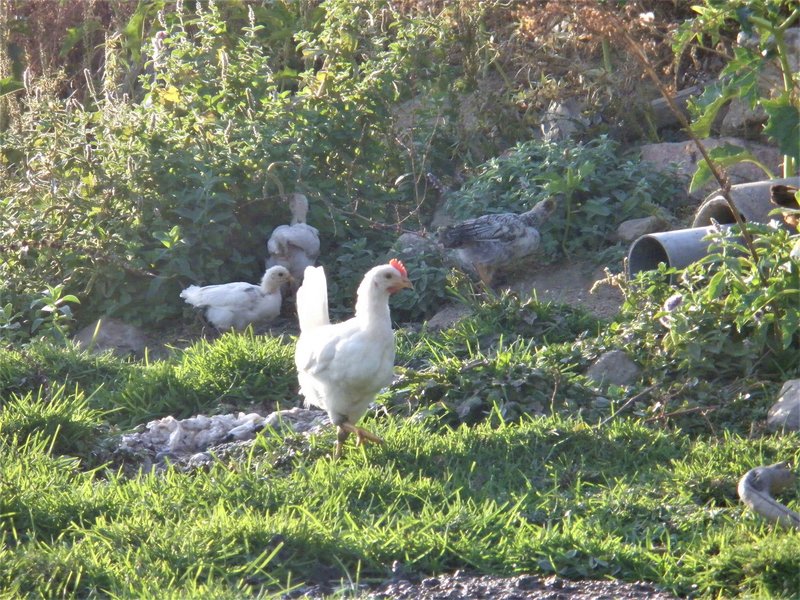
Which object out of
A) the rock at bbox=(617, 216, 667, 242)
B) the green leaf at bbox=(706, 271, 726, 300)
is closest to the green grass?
the green leaf at bbox=(706, 271, 726, 300)

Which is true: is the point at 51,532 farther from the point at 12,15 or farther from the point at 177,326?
the point at 12,15

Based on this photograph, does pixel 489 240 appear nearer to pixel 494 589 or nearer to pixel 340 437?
pixel 340 437

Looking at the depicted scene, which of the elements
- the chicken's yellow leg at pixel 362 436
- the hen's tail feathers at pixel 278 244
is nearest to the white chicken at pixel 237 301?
the hen's tail feathers at pixel 278 244

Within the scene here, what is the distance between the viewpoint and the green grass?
12.1 feet

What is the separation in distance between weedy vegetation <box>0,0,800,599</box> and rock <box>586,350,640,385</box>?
4.4 inches

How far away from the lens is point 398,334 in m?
6.66

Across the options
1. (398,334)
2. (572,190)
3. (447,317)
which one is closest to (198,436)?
(398,334)

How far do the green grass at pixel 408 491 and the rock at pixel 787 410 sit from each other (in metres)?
0.12

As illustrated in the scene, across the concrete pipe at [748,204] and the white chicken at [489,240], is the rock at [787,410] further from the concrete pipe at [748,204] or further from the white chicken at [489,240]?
the white chicken at [489,240]

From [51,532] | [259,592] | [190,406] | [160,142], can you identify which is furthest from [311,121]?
[259,592]

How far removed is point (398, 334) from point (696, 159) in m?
3.17

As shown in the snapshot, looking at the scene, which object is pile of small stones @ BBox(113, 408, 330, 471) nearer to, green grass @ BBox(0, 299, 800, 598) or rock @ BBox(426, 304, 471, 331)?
green grass @ BBox(0, 299, 800, 598)

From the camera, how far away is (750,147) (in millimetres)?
8539

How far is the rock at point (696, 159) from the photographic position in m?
8.14
